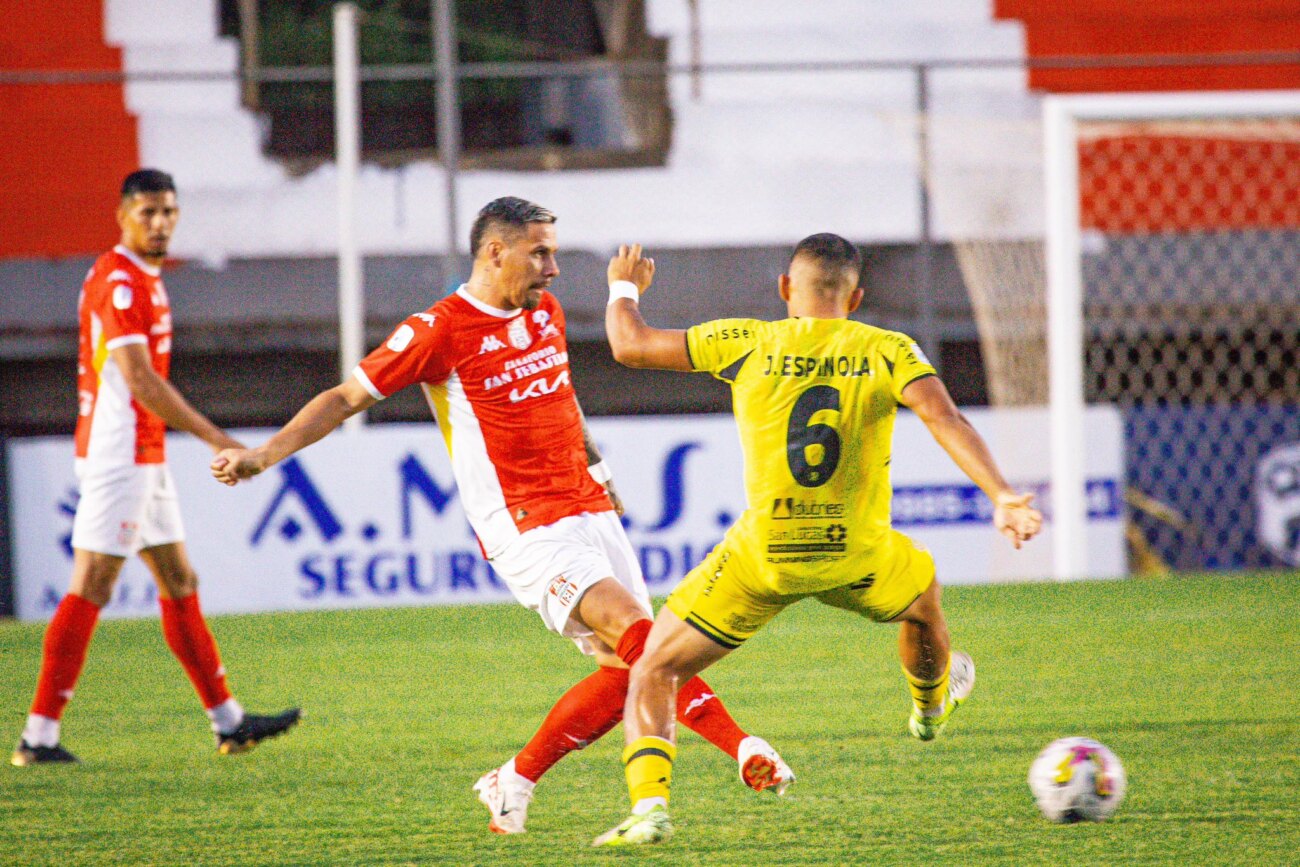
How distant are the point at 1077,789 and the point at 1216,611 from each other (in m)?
5.05

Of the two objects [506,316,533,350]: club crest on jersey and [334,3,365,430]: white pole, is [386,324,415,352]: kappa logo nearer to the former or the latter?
[506,316,533,350]: club crest on jersey

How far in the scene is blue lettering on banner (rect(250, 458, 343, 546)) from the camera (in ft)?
34.4

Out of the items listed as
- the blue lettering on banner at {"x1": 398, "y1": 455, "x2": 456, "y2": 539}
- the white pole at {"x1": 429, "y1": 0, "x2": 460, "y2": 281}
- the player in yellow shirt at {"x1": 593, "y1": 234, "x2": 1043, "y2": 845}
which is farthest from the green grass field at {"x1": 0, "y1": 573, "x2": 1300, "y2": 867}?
the white pole at {"x1": 429, "y1": 0, "x2": 460, "y2": 281}

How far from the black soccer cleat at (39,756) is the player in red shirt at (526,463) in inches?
69.9

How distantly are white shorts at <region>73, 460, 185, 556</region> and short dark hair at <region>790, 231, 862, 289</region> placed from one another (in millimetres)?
2617

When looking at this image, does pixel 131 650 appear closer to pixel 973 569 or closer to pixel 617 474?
pixel 617 474

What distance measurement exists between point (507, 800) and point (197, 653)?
1.80 meters

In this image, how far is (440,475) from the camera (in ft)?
34.6

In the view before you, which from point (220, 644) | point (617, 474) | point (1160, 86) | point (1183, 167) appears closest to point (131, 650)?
point (220, 644)

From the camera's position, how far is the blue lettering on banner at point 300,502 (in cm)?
1048

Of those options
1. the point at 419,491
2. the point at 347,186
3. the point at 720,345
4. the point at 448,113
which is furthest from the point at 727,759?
the point at 448,113

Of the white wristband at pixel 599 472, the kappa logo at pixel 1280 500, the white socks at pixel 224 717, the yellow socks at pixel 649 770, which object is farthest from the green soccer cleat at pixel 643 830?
the kappa logo at pixel 1280 500

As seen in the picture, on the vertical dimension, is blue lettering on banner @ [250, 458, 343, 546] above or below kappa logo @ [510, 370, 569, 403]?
below

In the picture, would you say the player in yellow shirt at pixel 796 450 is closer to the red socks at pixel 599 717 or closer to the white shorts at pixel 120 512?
the red socks at pixel 599 717
